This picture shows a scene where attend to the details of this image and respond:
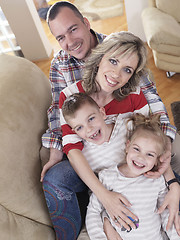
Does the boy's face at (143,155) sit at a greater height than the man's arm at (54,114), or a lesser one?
lesser

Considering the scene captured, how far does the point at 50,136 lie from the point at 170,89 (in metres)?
1.65

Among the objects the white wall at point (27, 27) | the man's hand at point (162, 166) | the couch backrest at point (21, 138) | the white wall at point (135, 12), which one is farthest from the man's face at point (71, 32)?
the white wall at point (27, 27)

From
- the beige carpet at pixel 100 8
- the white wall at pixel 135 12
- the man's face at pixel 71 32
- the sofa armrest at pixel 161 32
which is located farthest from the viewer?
the beige carpet at pixel 100 8

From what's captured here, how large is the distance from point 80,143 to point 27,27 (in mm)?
2451

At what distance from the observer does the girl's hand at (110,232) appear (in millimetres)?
978

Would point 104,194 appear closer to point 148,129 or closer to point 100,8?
point 148,129

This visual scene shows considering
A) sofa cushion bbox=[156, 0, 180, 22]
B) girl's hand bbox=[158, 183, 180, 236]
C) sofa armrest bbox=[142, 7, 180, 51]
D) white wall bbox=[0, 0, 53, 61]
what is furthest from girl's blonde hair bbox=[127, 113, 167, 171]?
white wall bbox=[0, 0, 53, 61]

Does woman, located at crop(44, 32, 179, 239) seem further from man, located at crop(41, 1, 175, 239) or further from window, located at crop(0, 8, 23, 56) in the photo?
window, located at crop(0, 8, 23, 56)

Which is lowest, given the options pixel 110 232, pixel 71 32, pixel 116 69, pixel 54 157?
pixel 110 232

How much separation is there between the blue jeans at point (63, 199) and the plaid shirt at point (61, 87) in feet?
0.61

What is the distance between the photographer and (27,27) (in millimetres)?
2949

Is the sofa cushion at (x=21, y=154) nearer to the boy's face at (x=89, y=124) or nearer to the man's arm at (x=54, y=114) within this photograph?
the man's arm at (x=54, y=114)

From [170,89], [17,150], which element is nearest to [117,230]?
[17,150]

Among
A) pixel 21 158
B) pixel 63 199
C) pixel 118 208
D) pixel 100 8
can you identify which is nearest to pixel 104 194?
pixel 118 208
